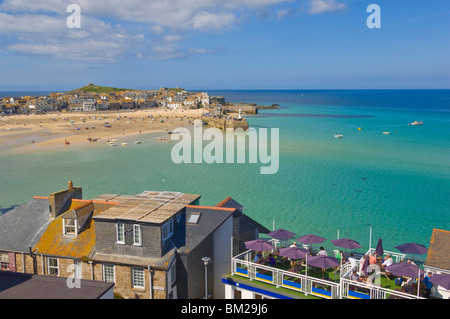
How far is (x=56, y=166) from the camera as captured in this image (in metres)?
50.2

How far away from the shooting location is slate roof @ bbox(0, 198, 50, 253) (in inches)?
614

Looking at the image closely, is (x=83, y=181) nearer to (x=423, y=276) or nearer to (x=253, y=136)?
(x=423, y=276)

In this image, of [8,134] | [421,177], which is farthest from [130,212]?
[8,134]

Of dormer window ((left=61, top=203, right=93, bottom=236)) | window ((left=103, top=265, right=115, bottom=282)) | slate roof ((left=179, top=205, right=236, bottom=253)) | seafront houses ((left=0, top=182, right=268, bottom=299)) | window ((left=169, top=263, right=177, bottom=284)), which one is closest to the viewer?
window ((left=169, top=263, right=177, bottom=284))

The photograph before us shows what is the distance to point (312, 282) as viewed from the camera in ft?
40.6

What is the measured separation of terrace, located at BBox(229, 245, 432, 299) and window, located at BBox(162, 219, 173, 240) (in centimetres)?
262

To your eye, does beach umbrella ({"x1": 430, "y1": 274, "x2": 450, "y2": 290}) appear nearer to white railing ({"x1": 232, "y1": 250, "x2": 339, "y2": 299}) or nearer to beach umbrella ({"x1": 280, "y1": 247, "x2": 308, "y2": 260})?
white railing ({"x1": 232, "y1": 250, "x2": 339, "y2": 299})

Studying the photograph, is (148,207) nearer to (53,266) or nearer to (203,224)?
(203,224)

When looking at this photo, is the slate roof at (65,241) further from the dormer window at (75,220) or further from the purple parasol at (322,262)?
the purple parasol at (322,262)

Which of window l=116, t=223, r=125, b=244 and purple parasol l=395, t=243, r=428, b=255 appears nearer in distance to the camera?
window l=116, t=223, r=125, b=244

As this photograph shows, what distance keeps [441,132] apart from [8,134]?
93.5 metres

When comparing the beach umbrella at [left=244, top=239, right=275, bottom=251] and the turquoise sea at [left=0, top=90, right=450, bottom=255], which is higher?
the beach umbrella at [left=244, top=239, right=275, bottom=251]

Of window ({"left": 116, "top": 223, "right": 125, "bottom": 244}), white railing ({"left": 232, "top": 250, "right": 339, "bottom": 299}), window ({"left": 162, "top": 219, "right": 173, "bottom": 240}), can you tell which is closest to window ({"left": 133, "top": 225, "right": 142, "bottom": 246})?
window ({"left": 116, "top": 223, "right": 125, "bottom": 244})

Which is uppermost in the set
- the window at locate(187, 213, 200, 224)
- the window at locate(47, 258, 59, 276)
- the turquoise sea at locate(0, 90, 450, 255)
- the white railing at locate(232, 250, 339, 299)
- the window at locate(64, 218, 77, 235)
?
the window at locate(187, 213, 200, 224)
